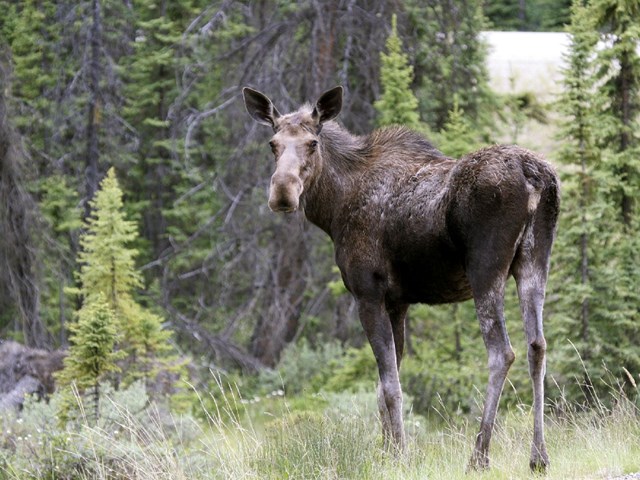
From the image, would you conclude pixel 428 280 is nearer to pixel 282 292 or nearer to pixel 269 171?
pixel 269 171

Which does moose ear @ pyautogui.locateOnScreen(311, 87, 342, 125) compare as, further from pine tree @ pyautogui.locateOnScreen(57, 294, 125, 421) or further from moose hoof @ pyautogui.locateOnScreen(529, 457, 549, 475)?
pine tree @ pyautogui.locateOnScreen(57, 294, 125, 421)

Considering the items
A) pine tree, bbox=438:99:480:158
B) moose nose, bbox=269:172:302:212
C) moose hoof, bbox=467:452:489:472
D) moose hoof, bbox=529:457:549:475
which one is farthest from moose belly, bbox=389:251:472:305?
pine tree, bbox=438:99:480:158

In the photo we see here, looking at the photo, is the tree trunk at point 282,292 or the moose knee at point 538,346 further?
the tree trunk at point 282,292

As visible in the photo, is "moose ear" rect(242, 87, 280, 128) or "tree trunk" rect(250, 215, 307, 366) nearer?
"moose ear" rect(242, 87, 280, 128)

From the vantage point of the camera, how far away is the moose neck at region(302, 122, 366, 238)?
838 centimetres

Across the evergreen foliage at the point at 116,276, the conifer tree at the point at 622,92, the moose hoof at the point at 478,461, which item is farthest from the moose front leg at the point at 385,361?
the conifer tree at the point at 622,92

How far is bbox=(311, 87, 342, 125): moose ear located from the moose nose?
3.10 ft

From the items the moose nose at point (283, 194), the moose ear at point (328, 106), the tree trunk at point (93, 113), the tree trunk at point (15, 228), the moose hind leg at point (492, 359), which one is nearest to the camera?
the moose hind leg at point (492, 359)

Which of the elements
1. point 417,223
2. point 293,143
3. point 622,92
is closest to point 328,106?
point 293,143

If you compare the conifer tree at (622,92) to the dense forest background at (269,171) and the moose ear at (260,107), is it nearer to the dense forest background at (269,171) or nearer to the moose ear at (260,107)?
the dense forest background at (269,171)

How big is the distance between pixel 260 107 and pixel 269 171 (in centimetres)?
1021

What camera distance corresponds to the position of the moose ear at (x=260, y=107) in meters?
8.43

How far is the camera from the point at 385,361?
7812mm

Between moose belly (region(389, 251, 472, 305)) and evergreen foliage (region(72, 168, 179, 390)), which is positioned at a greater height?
moose belly (region(389, 251, 472, 305))
